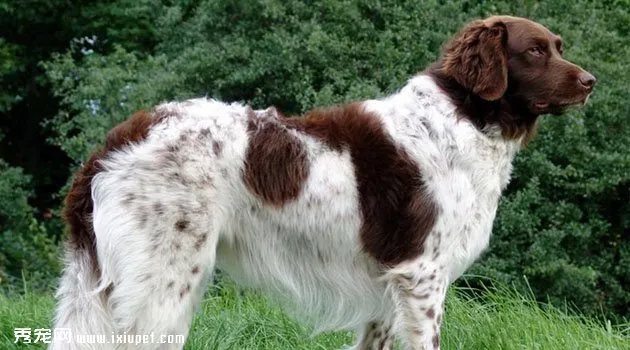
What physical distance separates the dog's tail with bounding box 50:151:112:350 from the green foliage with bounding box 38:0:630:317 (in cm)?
559

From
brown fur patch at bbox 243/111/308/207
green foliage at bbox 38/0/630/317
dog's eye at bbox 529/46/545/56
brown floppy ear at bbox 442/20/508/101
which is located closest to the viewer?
brown fur patch at bbox 243/111/308/207

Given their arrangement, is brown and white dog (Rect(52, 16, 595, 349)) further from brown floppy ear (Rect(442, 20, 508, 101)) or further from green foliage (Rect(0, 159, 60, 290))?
green foliage (Rect(0, 159, 60, 290))

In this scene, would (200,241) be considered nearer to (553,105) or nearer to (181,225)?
(181,225)

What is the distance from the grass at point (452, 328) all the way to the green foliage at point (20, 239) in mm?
5761

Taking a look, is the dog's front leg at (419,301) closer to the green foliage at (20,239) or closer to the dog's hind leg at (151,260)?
the dog's hind leg at (151,260)

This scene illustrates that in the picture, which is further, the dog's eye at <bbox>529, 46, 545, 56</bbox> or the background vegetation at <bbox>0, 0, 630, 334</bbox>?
the background vegetation at <bbox>0, 0, 630, 334</bbox>

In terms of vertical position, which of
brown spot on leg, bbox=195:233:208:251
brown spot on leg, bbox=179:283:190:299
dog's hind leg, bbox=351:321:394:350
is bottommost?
dog's hind leg, bbox=351:321:394:350

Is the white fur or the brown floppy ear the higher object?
the brown floppy ear

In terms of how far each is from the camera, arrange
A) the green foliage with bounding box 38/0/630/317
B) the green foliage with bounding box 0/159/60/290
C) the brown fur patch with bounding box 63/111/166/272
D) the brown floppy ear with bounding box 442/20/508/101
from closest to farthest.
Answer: the brown fur patch with bounding box 63/111/166/272 → the brown floppy ear with bounding box 442/20/508/101 → the green foliage with bounding box 38/0/630/317 → the green foliage with bounding box 0/159/60/290

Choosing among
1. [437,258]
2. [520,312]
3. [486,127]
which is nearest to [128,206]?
[437,258]

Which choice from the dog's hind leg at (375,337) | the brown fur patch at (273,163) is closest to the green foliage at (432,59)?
the dog's hind leg at (375,337)

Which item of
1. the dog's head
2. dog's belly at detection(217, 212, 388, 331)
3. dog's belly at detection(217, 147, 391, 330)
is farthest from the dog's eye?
dog's belly at detection(217, 212, 388, 331)

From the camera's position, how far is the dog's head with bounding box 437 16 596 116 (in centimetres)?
530

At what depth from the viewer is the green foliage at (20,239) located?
12500 mm
